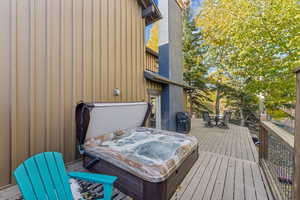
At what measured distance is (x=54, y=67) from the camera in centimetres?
274

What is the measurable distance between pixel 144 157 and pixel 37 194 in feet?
4.03

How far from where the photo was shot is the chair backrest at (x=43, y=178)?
1.33 meters

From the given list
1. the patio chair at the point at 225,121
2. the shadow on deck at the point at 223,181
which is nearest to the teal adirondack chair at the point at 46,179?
the shadow on deck at the point at 223,181

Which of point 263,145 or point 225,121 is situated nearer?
point 263,145

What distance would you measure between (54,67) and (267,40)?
7881mm

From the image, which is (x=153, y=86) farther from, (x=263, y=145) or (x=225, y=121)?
(x=225, y=121)

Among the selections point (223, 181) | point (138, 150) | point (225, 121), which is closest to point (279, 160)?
point (223, 181)

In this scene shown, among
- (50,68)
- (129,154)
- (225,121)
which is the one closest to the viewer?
(129,154)

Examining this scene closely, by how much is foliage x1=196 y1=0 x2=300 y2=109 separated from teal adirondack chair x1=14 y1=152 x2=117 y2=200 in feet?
24.0

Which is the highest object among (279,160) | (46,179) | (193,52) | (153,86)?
(193,52)

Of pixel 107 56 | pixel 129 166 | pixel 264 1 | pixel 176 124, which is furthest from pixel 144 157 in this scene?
pixel 264 1

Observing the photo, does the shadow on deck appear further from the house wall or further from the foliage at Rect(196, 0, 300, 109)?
the foliage at Rect(196, 0, 300, 109)

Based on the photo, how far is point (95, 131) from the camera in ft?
9.60

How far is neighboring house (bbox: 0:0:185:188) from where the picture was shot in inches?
88.2
